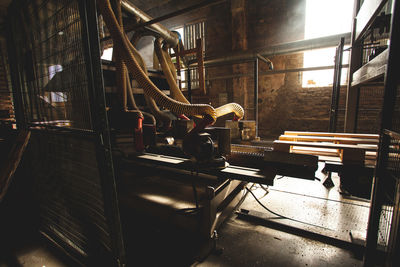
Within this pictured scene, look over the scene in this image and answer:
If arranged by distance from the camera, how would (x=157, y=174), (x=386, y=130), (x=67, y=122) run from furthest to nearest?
(x=157, y=174) → (x=67, y=122) → (x=386, y=130)

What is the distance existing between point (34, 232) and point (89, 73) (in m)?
1.99

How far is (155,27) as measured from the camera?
344cm

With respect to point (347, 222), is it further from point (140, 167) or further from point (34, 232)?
point (34, 232)

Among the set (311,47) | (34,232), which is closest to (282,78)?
(311,47)

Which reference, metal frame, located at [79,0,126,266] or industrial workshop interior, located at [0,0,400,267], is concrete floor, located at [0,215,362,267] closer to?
industrial workshop interior, located at [0,0,400,267]

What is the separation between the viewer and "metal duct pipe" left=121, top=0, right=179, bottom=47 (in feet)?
10.8

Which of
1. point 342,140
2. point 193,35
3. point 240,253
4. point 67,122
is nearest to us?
point 67,122

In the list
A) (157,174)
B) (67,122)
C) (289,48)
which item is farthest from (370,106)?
(67,122)

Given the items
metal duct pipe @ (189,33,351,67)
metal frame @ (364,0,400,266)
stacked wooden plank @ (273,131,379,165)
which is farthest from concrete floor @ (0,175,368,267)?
metal duct pipe @ (189,33,351,67)

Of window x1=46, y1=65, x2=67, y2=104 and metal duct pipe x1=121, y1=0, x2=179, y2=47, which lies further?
metal duct pipe x1=121, y1=0, x2=179, y2=47

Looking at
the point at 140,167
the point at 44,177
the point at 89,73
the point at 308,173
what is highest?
the point at 89,73

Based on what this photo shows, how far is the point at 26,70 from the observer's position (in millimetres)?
1709

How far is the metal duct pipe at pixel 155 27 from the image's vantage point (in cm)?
329

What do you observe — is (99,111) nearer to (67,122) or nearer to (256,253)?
(67,122)
